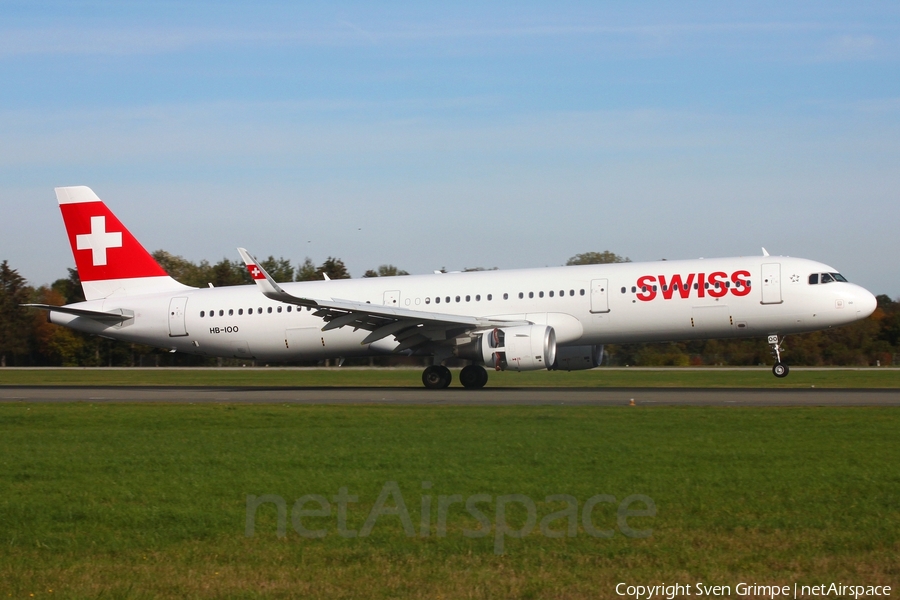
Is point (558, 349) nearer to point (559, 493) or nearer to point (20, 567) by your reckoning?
point (559, 493)

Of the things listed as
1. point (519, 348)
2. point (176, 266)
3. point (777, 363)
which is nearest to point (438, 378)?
point (519, 348)

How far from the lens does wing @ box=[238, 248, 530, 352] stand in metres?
27.0

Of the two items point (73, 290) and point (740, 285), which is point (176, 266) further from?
point (740, 285)

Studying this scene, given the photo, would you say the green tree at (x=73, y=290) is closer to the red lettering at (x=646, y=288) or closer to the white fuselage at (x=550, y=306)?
the white fuselage at (x=550, y=306)

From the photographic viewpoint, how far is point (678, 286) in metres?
27.3

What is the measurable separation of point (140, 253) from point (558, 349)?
1465 centimetres

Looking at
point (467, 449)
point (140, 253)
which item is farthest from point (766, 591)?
point (140, 253)

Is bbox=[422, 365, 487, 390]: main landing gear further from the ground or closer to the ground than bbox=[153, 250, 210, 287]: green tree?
closer to the ground

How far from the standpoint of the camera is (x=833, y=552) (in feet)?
23.9

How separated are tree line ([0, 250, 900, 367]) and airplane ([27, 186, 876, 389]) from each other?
37.1 ft
